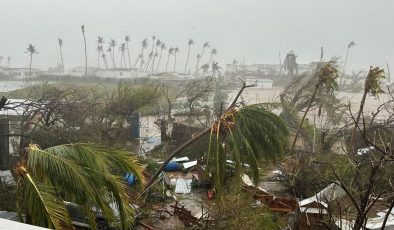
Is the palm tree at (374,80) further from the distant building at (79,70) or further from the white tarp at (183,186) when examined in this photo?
the distant building at (79,70)

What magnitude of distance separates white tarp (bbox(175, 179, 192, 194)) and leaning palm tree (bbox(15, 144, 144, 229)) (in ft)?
27.5

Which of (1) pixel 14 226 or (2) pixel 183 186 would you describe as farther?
(2) pixel 183 186

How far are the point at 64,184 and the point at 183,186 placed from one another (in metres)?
9.62

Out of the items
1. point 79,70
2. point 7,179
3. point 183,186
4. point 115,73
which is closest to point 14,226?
point 7,179

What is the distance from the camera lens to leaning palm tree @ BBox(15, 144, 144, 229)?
181 inches

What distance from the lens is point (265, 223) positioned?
9336 mm

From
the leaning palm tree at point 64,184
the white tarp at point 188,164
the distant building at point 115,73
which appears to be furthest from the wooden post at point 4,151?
the distant building at point 115,73

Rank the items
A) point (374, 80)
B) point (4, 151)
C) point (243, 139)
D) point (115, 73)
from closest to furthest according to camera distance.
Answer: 1. point (243, 139)
2. point (374, 80)
3. point (4, 151)
4. point (115, 73)

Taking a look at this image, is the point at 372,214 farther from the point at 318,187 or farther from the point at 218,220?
the point at 218,220

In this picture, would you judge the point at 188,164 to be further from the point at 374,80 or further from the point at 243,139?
the point at 243,139

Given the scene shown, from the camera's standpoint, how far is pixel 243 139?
27.6ft

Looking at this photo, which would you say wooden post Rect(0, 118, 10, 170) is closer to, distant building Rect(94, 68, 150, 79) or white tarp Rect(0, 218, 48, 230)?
white tarp Rect(0, 218, 48, 230)

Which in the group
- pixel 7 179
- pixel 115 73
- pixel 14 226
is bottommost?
pixel 7 179

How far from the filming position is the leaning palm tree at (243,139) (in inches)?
332
